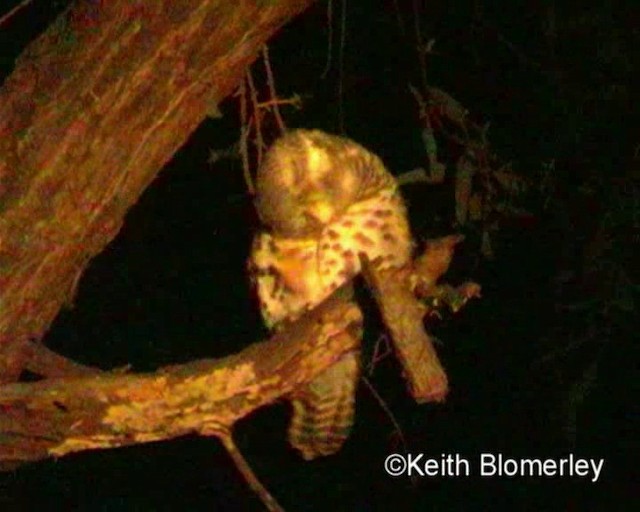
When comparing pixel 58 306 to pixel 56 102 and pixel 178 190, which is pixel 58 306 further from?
pixel 178 190

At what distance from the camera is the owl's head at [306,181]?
2.27m

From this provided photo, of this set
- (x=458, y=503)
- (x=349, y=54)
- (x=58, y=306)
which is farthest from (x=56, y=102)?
(x=458, y=503)

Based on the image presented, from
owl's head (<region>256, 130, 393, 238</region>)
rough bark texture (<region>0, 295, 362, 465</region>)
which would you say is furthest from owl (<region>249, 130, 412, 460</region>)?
rough bark texture (<region>0, 295, 362, 465</region>)

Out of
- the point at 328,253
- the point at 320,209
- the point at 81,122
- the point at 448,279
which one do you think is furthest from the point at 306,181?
the point at 448,279

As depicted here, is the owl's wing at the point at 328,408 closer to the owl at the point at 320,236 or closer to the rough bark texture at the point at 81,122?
the owl at the point at 320,236

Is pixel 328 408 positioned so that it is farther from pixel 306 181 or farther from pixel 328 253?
pixel 306 181

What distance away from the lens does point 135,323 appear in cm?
346

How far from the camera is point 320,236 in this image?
2381 mm

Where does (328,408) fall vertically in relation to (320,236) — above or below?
below

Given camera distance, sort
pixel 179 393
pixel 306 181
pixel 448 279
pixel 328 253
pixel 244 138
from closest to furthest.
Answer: pixel 179 393
pixel 306 181
pixel 328 253
pixel 244 138
pixel 448 279

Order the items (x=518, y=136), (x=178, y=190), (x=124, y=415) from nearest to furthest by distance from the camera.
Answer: (x=124, y=415), (x=518, y=136), (x=178, y=190)

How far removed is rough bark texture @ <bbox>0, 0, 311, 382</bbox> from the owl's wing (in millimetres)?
475

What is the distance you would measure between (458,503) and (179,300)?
0.90m

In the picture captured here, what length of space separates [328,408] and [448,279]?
77 cm
